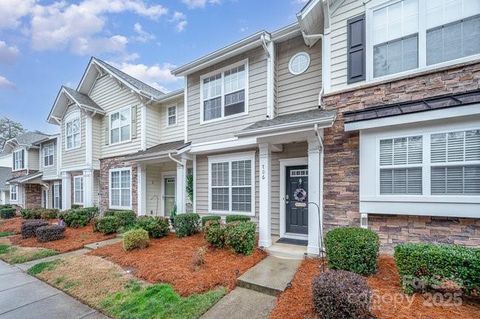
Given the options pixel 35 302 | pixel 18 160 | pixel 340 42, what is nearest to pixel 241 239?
pixel 35 302

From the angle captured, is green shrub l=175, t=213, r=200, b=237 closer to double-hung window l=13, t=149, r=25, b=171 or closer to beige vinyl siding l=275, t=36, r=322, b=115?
→ beige vinyl siding l=275, t=36, r=322, b=115

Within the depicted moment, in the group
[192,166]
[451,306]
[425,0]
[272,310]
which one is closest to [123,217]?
[192,166]

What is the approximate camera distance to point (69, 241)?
8.84 metres

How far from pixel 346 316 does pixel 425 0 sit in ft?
21.7

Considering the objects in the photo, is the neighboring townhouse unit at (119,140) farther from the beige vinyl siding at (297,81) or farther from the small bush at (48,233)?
the beige vinyl siding at (297,81)

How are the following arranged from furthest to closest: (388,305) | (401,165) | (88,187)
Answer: (88,187) → (401,165) → (388,305)

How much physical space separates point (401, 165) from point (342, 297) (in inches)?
141

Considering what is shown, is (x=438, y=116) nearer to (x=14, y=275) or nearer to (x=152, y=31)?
(x=14, y=275)

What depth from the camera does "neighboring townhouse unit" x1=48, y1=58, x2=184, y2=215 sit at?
1153cm

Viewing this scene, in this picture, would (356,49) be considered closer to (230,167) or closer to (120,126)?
(230,167)

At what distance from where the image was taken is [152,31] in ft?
47.0

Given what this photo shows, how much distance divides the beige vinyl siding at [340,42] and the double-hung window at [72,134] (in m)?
15.0

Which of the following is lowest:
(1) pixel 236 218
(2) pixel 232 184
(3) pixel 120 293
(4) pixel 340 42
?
(3) pixel 120 293

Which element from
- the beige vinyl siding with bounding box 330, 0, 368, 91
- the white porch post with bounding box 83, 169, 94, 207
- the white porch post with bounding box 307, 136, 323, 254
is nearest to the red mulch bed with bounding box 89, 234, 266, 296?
the white porch post with bounding box 307, 136, 323, 254
